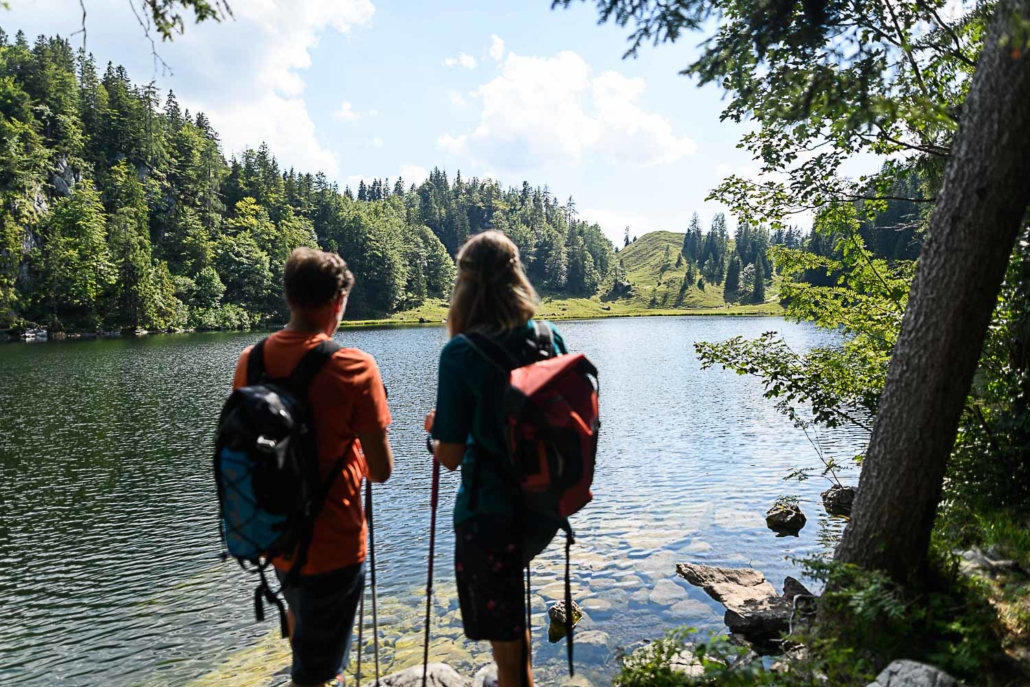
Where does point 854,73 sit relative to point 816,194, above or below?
above

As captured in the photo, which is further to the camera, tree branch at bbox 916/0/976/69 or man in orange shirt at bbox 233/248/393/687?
tree branch at bbox 916/0/976/69

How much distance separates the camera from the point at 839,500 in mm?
13328

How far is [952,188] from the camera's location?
3.99 m

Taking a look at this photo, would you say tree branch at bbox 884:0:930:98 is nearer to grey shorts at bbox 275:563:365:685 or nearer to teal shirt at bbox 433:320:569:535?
teal shirt at bbox 433:320:569:535

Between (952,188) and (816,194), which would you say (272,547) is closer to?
(952,188)

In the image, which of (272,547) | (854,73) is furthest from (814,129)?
(272,547)

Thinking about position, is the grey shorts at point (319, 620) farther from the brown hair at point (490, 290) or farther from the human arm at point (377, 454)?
the brown hair at point (490, 290)

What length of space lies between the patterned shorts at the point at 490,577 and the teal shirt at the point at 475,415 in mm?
94

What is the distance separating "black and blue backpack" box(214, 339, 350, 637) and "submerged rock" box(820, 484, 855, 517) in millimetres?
13108

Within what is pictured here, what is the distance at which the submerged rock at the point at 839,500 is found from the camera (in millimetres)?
13117

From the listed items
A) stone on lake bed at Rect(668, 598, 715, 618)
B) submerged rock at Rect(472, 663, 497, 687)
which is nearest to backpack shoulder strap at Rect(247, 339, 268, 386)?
submerged rock at Rect(472, 663, 497, 687)

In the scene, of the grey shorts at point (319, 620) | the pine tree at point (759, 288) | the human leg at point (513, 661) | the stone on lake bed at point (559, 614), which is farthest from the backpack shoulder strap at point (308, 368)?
the pine tree at point (759, 288)

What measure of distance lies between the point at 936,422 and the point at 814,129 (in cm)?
522

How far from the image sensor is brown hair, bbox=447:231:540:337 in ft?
9.95
